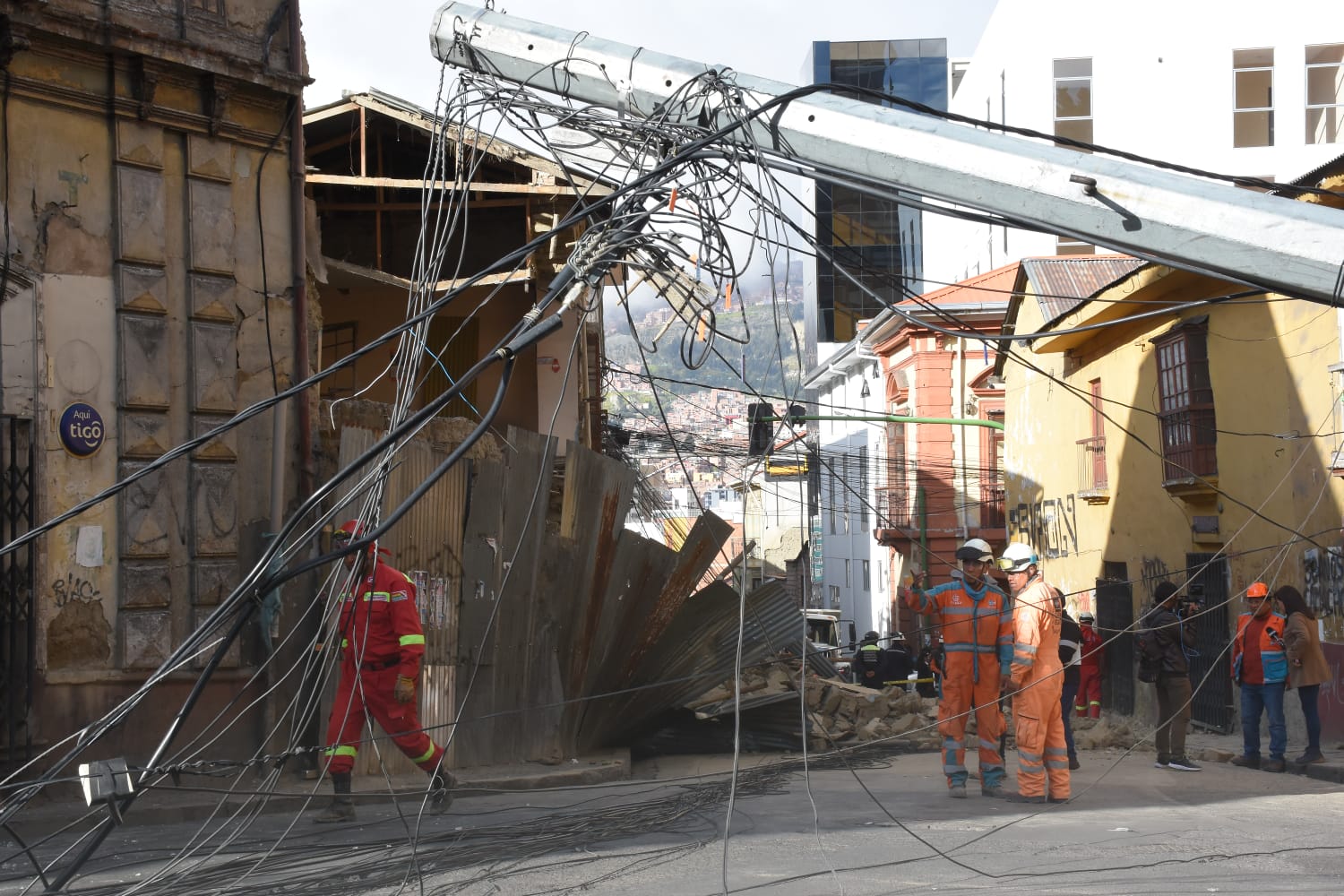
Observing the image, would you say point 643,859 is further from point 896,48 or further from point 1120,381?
point 896,48

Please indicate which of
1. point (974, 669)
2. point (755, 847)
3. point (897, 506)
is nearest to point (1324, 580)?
point (974, 669)

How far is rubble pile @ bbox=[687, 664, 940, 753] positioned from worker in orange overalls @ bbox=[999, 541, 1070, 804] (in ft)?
11.9

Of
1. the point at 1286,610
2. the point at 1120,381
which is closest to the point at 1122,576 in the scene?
the point at 1120,381

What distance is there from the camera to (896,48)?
207 feet

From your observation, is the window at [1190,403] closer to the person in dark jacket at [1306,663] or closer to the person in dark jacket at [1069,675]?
the person in dark jacket at [1306,663]

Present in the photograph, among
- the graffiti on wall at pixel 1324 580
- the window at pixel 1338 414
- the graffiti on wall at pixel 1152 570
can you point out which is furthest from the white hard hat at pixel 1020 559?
the graffiti on wall at pixel 1152 570

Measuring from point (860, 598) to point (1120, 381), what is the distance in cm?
2811

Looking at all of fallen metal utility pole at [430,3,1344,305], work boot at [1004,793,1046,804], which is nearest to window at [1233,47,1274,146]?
work boot at [1004,793,1046,804]

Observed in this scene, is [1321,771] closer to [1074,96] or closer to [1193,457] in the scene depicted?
[1193,457]

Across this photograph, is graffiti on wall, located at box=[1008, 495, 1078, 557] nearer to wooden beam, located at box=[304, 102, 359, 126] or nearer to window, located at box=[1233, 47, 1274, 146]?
wooden beam, located at box=[304, 102, 359, 126]

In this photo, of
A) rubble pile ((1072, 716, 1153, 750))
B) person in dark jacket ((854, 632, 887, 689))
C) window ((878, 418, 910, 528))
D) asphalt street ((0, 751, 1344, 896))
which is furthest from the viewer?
window ((878, 418, 910, 528))

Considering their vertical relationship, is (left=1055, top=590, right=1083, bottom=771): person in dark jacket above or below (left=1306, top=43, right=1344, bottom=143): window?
below

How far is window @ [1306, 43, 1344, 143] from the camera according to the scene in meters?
34.0

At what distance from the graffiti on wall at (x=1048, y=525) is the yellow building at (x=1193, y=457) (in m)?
0.05
